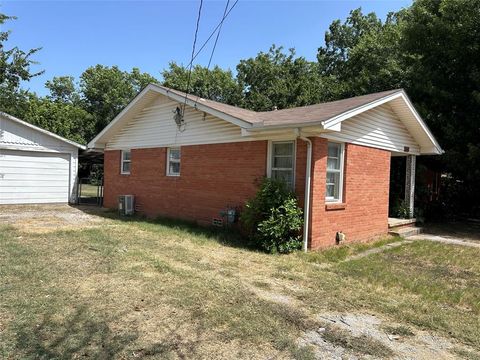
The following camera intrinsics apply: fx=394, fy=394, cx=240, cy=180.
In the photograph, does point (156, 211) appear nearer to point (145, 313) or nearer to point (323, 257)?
point (323, 257)

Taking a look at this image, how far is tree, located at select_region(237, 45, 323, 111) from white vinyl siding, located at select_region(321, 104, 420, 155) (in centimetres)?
2003

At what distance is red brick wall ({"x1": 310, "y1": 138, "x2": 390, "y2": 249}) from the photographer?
906 centimetres

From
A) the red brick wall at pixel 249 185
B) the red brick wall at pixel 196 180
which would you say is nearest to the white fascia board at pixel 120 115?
the red brick wall at pixel 196 180

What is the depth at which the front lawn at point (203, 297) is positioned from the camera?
398 cm

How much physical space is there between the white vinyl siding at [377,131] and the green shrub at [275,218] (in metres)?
1.69

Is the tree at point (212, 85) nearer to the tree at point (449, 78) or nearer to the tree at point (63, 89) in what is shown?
the tree at point (63, 89)

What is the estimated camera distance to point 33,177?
16891 mm

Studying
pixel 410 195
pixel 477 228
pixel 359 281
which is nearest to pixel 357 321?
pixel 359 281

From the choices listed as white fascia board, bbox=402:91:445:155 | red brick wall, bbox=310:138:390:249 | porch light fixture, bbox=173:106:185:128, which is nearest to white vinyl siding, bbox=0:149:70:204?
porch light fixture, bbox=173:106:185:128

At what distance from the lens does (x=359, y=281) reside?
6.71 meters

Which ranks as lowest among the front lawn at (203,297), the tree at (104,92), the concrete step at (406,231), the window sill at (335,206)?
the front lawn at (203,297)

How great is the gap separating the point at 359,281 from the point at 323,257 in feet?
5.50

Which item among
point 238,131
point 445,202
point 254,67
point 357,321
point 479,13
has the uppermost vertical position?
point 254,67

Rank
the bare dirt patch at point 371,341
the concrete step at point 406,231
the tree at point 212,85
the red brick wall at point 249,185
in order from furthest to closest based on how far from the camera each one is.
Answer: the tree at point 212,85 → the concrete step at point 406,231 → the red brick wall at point 249,185 → the bare dirt patch at point 371,341
